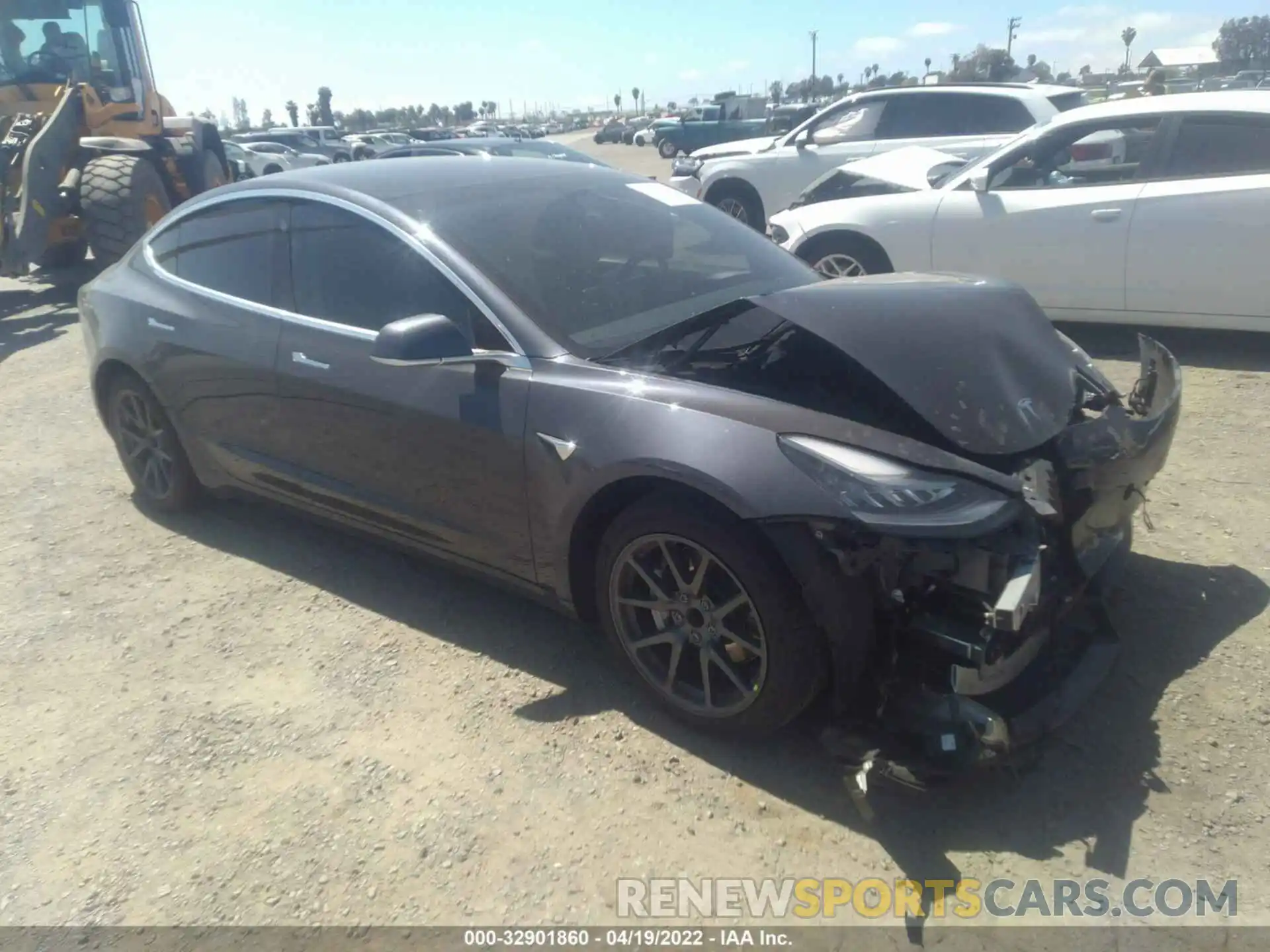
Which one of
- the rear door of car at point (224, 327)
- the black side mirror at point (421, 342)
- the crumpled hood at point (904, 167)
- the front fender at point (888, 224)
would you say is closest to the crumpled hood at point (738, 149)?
the crumpled hood at point (904, 167)

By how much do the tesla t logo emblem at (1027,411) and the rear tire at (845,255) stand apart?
14.1 ft

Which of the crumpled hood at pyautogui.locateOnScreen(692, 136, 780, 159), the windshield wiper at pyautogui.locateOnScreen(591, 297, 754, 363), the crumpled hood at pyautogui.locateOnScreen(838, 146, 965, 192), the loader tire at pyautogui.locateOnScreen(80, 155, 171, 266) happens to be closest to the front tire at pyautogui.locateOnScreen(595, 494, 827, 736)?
the windshield wiper at pyautogui.locateOnScreen(591, 297, 754, 363)

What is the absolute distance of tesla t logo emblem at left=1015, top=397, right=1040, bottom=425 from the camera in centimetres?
288

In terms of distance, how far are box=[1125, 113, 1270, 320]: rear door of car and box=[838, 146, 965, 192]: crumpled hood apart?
1752mm

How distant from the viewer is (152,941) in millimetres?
2414

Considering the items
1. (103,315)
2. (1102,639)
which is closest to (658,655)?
(1102,639)

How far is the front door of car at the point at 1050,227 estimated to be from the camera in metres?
6.21

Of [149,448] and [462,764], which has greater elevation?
[149,448]

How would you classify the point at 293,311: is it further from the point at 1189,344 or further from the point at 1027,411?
the point at 1189,344

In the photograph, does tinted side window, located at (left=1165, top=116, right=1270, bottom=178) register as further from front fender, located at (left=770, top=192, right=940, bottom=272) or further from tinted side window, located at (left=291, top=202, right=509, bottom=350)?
tinted side window, located at (left=291, top=202, right=509, bottom=350)

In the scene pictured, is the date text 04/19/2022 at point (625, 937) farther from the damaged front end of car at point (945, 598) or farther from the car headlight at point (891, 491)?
the car headlight at point (891, 491)

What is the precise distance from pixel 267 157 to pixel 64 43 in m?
19.2

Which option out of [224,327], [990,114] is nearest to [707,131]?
[990,114]

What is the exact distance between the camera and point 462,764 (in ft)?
9.67
